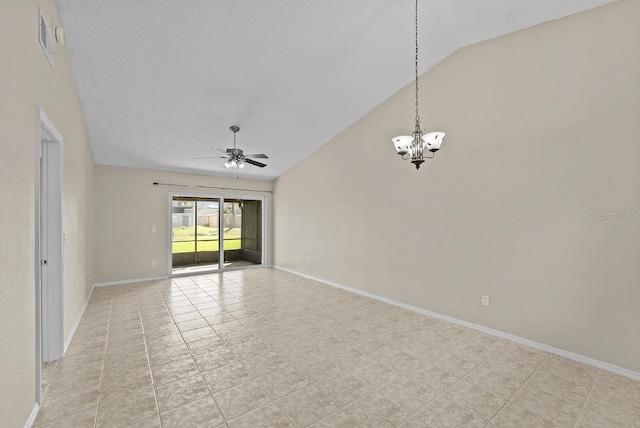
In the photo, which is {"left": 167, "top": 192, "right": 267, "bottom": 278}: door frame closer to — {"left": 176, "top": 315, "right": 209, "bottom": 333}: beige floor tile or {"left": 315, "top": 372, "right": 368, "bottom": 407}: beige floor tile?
{"left": 176, "top": 315, "right": 209, "bottom": 333}: beige floor tile

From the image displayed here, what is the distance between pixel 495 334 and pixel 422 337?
2.84ft

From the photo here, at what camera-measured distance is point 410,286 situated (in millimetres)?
4168

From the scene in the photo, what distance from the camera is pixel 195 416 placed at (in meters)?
1.92

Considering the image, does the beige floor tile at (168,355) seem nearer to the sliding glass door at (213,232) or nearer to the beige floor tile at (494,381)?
the beige floor tile at (494,381)

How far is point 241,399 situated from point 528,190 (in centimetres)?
340

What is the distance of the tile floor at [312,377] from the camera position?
6.37ft

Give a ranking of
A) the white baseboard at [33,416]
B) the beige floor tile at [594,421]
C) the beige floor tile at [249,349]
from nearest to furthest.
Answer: the white baseboard at [33,416]
the beige floor tile at [594,421]
the beige floor tile at [249,349]

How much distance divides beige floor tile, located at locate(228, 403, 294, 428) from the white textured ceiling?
10.8ft

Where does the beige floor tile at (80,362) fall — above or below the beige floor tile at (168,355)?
above

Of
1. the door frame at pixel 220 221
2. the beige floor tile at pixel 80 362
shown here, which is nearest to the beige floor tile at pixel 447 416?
the beige floor tile at pixel 80 362

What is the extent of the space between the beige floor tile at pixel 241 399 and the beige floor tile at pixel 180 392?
0.52 ft

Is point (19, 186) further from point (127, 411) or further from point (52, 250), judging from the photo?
point (127, 411)

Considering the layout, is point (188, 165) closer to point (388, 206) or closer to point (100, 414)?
point (388, 206)

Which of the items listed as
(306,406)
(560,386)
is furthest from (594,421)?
(306,406)
